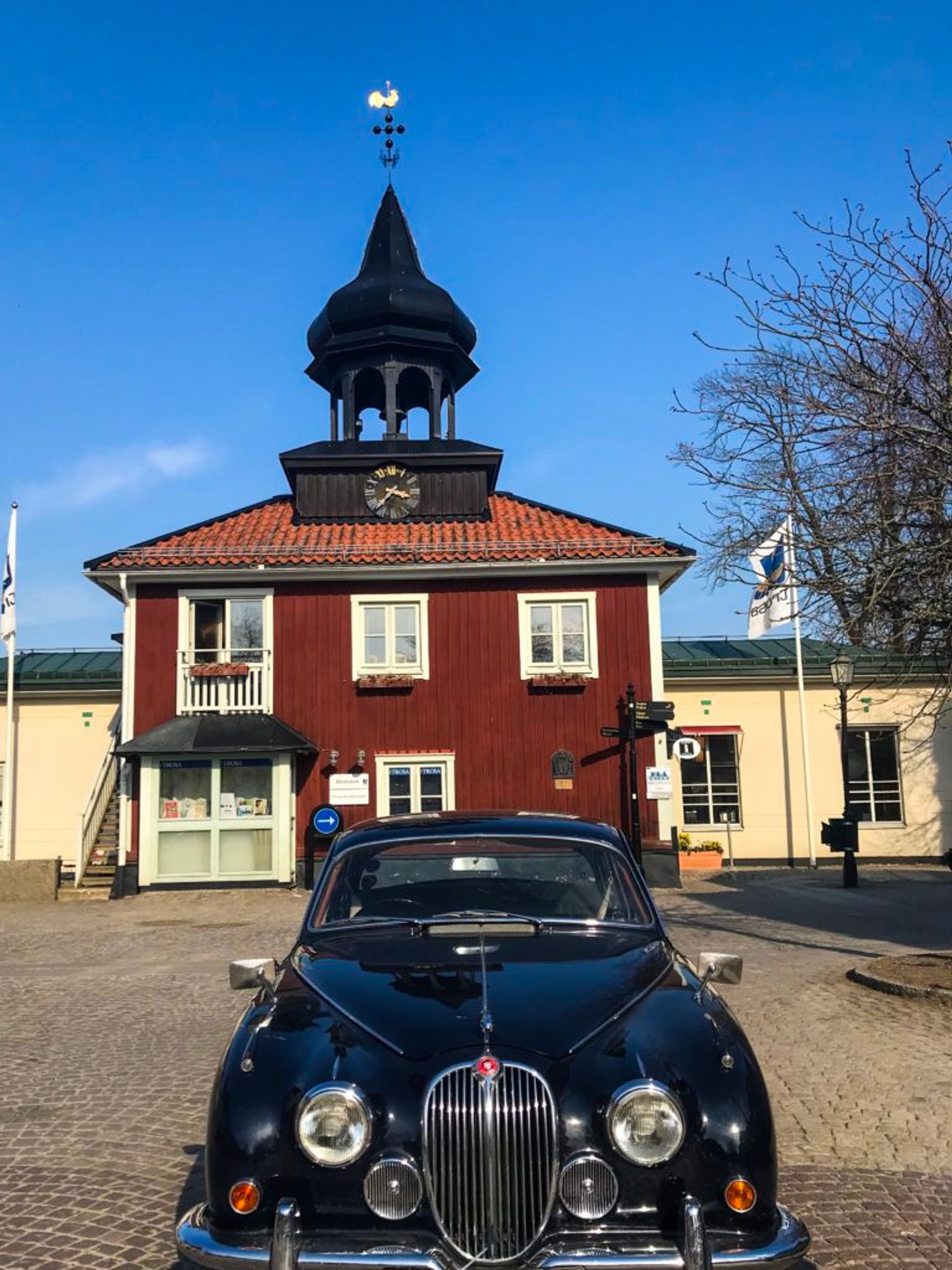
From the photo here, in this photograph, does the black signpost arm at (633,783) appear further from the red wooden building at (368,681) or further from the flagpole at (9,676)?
the flagpole at (9,676)

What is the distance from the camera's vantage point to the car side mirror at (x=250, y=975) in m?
3.97

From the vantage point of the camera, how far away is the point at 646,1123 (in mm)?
3000

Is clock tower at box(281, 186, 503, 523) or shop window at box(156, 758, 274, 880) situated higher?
clock tower at box(281, 186, 503, 523)

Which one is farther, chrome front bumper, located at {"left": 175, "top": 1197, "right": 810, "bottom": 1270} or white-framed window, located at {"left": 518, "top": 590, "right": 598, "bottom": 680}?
white-framed window, located at {"left": 518, "top": 590, "right": 598, "bottom": 680}

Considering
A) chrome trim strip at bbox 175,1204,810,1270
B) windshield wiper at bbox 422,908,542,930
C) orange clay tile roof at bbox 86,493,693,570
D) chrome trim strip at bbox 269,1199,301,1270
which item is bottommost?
chrome trim strip at bbox 175,1204,810,1270

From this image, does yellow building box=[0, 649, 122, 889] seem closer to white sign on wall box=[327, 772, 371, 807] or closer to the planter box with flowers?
white sign on wall box=[327, 772, 371, 807]

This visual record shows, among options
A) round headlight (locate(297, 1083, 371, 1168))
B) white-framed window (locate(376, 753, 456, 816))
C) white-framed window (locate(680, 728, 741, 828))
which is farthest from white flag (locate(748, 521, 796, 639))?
white-framed window (locate(680, 728, 741, 828))

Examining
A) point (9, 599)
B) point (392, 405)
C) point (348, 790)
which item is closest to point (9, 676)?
point (9, 599)

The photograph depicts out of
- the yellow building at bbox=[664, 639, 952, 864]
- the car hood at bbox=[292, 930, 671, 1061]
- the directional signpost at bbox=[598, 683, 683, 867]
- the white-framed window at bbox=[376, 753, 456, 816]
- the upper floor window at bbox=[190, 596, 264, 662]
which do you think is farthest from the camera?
the yellow building at bbox=[664, 639, 952, 864]

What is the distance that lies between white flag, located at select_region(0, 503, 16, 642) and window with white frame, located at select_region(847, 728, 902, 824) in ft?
57.0

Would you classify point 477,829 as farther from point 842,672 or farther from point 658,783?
point 842,672

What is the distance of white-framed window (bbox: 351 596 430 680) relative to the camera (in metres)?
20.2

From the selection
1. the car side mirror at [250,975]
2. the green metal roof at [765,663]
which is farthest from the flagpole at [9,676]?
the car side mirror at [250,975]

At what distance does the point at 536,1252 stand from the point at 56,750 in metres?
21.4
